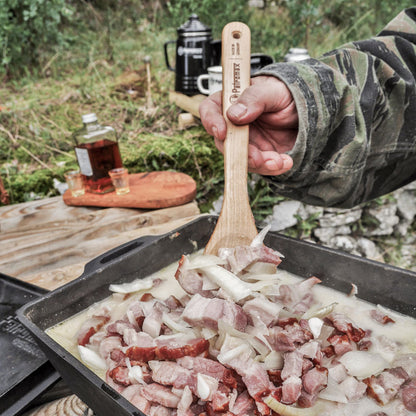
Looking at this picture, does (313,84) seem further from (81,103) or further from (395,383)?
(81,103)

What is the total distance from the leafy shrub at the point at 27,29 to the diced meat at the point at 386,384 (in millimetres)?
3937

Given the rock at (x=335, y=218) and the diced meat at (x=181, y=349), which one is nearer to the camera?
the diced meat at (x=181, y=349)

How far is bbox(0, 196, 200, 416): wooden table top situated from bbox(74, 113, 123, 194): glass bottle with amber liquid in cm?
15

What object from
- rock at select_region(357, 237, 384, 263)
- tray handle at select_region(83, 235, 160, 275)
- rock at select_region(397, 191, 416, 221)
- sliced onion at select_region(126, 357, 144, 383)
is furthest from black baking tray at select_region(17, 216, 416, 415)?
rock at select_region(397, 191, 416, 221)

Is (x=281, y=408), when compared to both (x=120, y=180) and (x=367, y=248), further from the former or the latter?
(x=367, y=248)

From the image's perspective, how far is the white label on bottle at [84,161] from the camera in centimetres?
209

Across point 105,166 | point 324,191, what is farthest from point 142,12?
point 324,191

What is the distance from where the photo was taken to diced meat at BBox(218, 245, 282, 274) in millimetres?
1158

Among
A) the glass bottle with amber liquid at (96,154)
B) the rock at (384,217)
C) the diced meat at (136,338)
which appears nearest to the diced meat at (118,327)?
the diced meat at (136,338)

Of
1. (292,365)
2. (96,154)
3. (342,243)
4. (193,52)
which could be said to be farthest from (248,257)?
(342,243)

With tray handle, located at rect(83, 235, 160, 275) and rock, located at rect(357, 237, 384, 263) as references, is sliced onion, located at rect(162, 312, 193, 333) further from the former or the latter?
rock, located at rect(357, 237, 384, 263)

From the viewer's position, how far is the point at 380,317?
119 centimetres

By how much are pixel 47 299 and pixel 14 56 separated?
3840 mm

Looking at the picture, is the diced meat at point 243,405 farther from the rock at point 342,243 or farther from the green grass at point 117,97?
the rock at point 342,243
